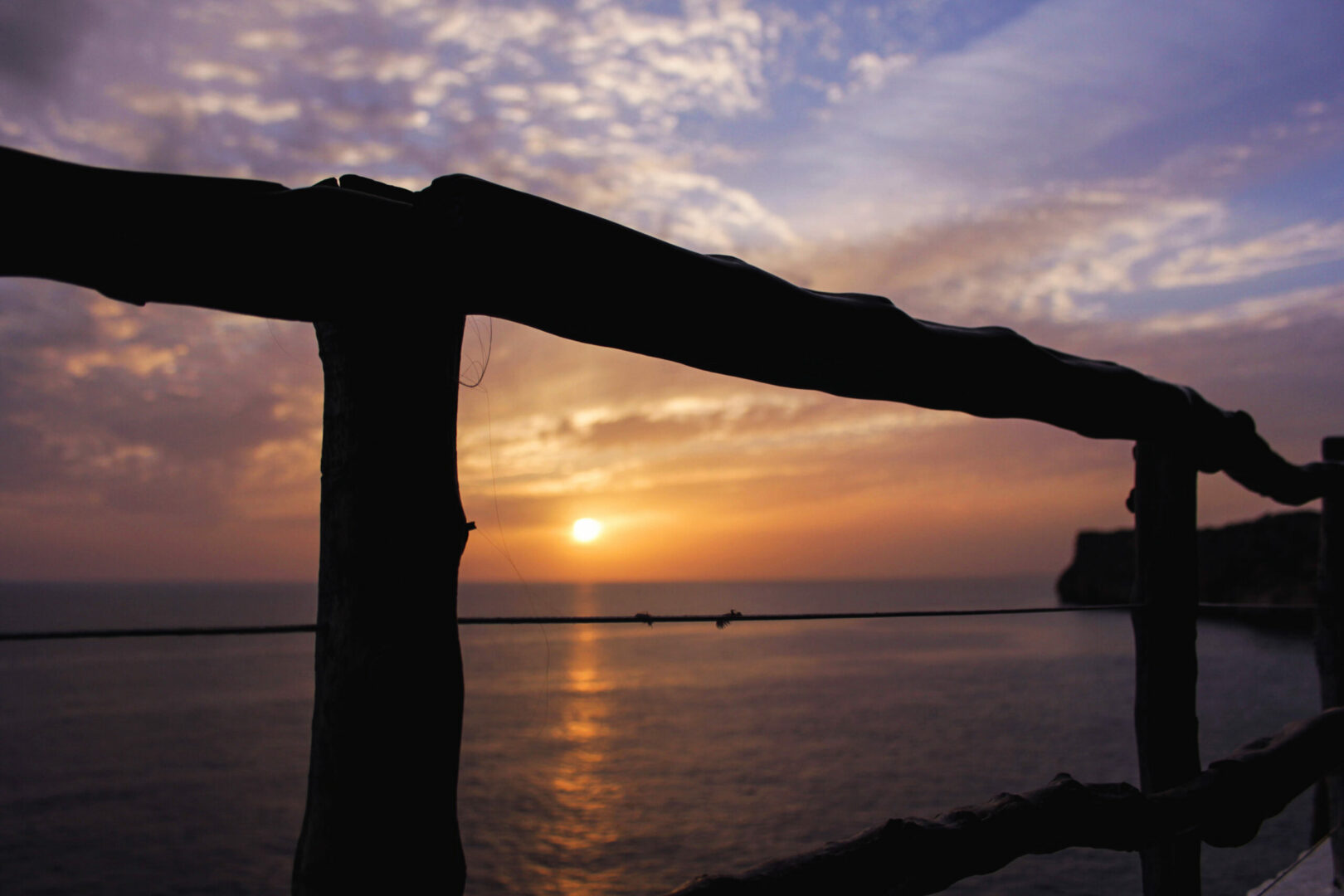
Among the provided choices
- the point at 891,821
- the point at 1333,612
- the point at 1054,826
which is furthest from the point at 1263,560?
Answer: the point at 891,821

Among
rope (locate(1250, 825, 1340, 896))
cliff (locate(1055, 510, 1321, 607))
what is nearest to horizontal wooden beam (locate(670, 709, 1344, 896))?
rope (locate(1250, 825, 1340, 896))

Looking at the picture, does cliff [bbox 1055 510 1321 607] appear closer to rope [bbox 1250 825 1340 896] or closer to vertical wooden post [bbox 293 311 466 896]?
rope [bbox 1250 825 1340 896]

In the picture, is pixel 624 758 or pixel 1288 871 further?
pixel 624 758

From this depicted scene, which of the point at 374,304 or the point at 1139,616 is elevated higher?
the point at 374,304

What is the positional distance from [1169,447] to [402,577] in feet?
9.64

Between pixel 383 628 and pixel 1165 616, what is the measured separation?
2.94 metres

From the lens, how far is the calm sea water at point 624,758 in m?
19.8

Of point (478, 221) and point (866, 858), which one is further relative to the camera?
point (866, 858)

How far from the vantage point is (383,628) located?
1238mm

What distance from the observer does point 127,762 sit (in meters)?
29.7

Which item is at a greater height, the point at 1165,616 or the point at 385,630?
the point at 385,630

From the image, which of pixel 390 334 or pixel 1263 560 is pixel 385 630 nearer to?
pixel 390 334

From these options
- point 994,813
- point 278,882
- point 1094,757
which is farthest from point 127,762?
point 994,813

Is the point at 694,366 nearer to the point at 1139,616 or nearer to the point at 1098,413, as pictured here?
the point at 1098,413
